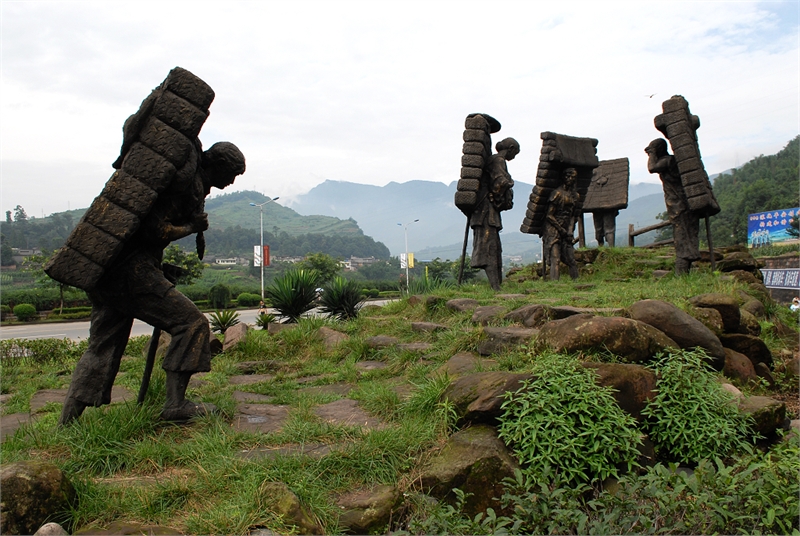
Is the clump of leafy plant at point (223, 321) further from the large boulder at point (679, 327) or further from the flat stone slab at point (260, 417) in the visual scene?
the large boulder at point (679, 327)

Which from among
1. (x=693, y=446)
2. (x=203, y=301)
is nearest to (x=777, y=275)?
(x=693, y=446)

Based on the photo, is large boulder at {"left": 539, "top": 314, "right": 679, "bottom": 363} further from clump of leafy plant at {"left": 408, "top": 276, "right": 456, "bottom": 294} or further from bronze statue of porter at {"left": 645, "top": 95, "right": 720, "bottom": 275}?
clump of leafy plant at {"left": 408, "top": 276, "right": 456, "bottom": 294}

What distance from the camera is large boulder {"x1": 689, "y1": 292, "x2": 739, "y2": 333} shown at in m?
6.29

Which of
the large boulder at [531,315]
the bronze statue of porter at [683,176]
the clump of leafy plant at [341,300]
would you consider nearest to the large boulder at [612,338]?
the large boulder at [531,315]

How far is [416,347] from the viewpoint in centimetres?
661

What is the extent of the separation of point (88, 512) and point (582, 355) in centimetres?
354

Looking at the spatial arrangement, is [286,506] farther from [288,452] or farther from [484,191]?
[484,191]

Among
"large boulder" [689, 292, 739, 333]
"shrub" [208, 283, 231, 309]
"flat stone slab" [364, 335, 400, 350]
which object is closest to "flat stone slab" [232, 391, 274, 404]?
"flat stone slab" [364, 335, 400, 350]

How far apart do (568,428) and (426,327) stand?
3.70 metres

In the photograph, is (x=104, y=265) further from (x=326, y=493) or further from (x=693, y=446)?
(x=693, y=446)

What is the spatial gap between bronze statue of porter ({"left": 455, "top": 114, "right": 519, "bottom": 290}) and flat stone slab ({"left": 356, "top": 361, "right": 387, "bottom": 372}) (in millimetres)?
3310

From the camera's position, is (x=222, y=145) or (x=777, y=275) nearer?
(x=222, y=145)

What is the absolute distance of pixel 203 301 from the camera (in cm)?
2962

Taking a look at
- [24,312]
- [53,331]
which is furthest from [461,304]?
[24,312]
